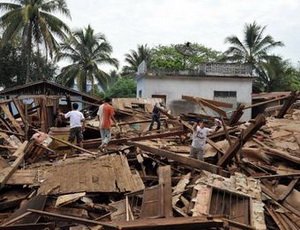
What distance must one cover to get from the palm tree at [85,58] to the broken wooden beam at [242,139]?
89.3ft

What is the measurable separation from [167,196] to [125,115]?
10.4m

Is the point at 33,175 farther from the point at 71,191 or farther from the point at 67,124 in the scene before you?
the point at 67,124

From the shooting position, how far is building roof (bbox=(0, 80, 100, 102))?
2284cm

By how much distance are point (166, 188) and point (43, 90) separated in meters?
17.4

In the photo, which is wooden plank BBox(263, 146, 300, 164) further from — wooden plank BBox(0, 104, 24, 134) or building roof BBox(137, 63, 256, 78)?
building roof BBox(137, 63, 256, 78)

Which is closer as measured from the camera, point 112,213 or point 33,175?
point 112,213

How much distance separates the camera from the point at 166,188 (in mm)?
7250

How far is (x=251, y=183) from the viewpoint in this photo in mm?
7840

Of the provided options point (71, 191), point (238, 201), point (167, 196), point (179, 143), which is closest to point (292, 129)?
point (179, 143)

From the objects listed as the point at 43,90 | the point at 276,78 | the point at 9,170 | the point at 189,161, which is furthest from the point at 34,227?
the point at 276,78

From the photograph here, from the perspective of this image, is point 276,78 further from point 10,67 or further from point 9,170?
point 9,170

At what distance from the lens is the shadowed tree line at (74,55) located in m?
29.5

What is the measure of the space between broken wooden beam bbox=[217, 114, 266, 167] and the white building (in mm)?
17162

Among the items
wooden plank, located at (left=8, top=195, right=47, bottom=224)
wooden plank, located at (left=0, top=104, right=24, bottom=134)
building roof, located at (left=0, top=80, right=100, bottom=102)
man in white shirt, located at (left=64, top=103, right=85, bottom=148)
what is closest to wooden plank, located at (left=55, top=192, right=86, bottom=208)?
wooden plank, located at (left=8, top=195, right=47, bottom=224)
